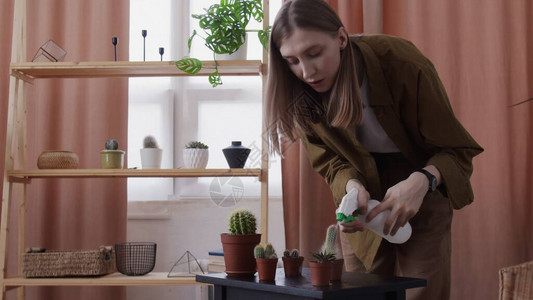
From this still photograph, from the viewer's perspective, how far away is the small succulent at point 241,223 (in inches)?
58.4

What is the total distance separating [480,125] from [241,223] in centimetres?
156

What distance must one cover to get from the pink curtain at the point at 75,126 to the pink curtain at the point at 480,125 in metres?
0.79

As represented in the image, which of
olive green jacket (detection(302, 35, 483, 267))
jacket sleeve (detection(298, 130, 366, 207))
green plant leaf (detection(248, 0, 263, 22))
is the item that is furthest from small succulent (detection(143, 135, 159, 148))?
olive green jacket (detection(302, 35, 483, 267))

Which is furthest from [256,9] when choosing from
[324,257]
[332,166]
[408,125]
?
[324,257]

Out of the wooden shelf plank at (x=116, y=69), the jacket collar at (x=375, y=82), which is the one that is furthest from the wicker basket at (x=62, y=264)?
the jacket collar at (x=375, y=82)

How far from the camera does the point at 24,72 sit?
2.71 meters

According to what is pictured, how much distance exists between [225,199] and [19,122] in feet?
3.06

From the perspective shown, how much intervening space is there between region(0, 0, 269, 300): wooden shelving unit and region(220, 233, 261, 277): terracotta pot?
1.06 metres

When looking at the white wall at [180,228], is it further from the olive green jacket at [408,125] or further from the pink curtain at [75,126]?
the olive green jacket at [408,125]

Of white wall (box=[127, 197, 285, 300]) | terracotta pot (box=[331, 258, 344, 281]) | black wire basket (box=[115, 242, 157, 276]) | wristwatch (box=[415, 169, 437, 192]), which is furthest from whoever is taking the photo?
white wall (box=[127, 197, 285, 300])

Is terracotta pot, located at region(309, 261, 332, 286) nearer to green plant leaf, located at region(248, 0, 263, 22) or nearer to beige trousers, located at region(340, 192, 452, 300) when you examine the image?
beige trousers, located at region(340, 192, 452, 300)

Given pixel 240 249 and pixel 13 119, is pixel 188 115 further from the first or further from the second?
pixel 240 249

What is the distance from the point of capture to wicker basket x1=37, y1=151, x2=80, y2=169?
8.56 feet

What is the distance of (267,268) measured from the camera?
132 centimetres
